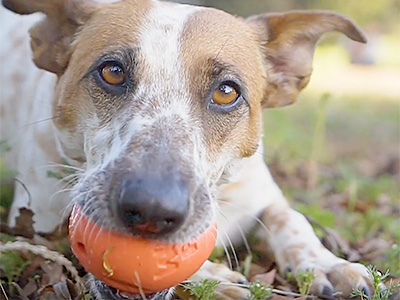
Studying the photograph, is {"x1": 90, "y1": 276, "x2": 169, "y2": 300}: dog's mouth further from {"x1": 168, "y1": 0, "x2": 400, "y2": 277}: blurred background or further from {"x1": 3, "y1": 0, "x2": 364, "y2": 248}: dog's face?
{"x1": 168, "y1": 0, "x2": 400, "y2": 277}: blurred background

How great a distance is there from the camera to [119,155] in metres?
2.45

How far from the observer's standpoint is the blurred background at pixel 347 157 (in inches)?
157

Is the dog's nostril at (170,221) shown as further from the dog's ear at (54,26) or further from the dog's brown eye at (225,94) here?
the dog's ear at (54,26)

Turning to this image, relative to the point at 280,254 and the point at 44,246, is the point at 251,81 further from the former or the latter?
the point at 44,246

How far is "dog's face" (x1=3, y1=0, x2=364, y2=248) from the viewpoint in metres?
2.32

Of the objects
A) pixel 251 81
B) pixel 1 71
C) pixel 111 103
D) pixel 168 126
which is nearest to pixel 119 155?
pixel 168 126

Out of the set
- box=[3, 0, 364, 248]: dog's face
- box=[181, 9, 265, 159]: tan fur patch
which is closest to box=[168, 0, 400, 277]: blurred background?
box=[3, 0, 364, 248]: dog's face

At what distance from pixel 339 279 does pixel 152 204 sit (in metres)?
1.03

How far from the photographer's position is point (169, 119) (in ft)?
8.73

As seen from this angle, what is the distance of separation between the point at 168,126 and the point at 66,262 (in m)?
0.61

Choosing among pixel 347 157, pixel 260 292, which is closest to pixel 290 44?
pixel 260 292

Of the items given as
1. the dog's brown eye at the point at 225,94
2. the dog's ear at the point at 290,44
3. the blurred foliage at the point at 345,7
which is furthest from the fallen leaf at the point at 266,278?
the blurred foliage at the point at 345,7

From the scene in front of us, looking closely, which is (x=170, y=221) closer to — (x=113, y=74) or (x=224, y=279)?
(x=224, y=279)

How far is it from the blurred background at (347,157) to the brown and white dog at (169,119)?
0.31 metres
